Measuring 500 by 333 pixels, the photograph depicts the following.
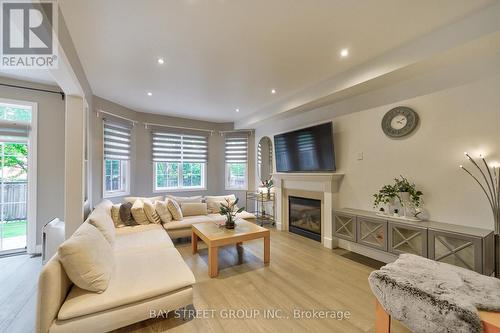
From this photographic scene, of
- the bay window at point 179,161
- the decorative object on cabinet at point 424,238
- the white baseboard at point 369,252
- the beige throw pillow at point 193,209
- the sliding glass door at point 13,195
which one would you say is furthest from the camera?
the bay window at point 179,161

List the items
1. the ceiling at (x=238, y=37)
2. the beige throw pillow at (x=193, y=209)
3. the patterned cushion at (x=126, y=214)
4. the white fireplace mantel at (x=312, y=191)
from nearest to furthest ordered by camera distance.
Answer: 1. the ceiling at (x=238, y=37)
2. the patterned cushion at (x=126, y=214)
3. the white fireplace mantel at (x=312, y=191)
4. the beige throw pillow at (x=193, y=209)

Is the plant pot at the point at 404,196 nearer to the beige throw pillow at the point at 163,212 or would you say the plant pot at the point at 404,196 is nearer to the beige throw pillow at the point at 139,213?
the beige throw pillow at the point at 163,212

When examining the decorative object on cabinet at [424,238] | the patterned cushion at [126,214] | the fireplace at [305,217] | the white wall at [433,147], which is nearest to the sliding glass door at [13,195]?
the patterned cushion at [126,214]

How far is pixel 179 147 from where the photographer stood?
5.57 m

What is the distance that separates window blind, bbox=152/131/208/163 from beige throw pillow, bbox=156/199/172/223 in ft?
5.79

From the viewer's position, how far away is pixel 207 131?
5863 mm

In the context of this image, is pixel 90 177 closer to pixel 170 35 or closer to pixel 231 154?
pixel 170 35

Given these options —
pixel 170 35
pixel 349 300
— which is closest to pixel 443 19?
pixel 170 35

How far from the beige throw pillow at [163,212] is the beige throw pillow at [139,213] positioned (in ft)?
0.78

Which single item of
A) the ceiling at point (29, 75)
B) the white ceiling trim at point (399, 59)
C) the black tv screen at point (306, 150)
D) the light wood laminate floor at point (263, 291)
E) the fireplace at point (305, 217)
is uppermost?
the ceiling at point (29, 75)

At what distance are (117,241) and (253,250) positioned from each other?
6.65 feet

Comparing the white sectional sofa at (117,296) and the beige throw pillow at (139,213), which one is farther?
the beige throw pillow at (139,213)

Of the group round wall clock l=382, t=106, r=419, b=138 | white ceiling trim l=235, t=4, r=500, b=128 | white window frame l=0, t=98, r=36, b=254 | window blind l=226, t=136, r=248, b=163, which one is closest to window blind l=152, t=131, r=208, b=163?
window blind l=226, t=136, r=248, b=163

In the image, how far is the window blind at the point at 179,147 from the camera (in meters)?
5.27
